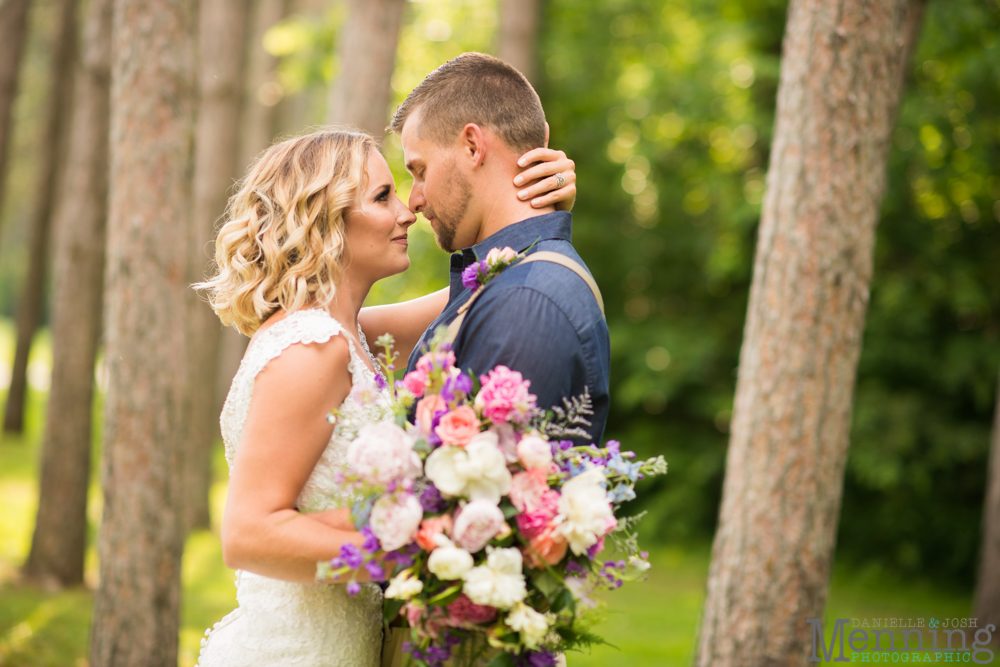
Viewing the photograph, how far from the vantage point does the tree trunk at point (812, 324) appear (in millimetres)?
4094

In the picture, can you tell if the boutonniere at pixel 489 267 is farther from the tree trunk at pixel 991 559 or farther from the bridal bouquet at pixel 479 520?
the tree trunk at pixel 991 559

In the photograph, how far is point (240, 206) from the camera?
2.59 metres

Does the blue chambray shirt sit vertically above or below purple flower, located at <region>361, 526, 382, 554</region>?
above

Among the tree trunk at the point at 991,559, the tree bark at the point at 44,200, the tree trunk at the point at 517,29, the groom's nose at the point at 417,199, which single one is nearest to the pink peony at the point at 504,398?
the groom's nose at the point at 417,199

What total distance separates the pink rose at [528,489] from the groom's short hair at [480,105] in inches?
44.1

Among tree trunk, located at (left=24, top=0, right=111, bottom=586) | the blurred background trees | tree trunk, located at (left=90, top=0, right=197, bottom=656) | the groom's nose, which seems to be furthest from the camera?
the blurred background trees

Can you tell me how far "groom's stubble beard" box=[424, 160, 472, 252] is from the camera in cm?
261

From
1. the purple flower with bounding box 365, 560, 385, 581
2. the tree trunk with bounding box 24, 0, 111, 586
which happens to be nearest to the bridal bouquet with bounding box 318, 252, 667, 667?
the purple flower with bounding box 365, 560, 385, 581

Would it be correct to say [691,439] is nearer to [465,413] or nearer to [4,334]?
[465,413]

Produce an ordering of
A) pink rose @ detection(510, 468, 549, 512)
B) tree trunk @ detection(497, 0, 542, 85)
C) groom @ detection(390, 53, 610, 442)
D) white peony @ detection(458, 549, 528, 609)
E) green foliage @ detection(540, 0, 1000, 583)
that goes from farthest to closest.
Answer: tree trunk @ detection(497, 0, 542, 85) < green foliage @ detection(540, 0, 1000, 583) < groom @ detection(390, 53, 610, 442) < pink rose @ detection(510, 468, 549, 512) < white peony @ detection(458, 549, 528, 609)

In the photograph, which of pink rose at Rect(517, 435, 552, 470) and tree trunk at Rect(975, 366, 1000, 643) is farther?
tree trunk at Rect(975, 366, 1000, 643)

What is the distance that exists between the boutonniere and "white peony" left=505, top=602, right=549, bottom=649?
0.90m

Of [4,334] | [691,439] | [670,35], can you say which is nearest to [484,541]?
[691,439]

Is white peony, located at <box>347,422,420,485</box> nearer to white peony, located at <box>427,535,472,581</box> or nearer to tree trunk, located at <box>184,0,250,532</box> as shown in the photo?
white peony, located at <box>427,535,472,581</box>
